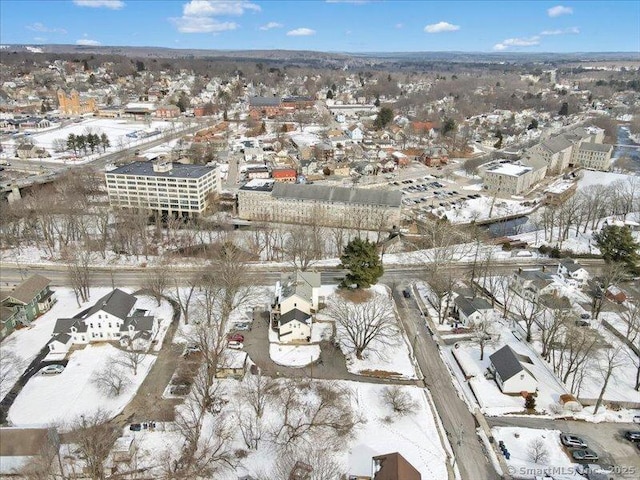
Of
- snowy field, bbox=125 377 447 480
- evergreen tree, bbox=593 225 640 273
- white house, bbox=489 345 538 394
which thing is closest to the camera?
snowy field, bbox=125 377 447 480

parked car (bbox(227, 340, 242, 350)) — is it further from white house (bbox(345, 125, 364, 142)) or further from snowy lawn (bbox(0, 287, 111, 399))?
white house (bbox(345, 125, 364, 142))

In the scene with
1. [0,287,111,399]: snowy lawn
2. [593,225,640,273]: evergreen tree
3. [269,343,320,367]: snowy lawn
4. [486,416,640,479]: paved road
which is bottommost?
[486,416,640,479]: paved road

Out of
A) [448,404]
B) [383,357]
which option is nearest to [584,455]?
[448,404]

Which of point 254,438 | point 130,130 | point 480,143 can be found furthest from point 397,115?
point 254,438

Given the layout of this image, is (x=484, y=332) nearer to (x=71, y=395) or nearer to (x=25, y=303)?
(x=71, y=395)

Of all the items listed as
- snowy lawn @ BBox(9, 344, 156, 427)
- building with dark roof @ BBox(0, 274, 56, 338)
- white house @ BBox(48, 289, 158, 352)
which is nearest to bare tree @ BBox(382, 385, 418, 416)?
snowy lawn @ BBox(9, 344, 156, 427)

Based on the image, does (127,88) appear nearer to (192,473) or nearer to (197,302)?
(197,302)
